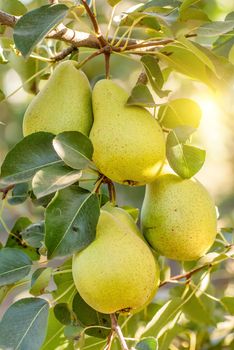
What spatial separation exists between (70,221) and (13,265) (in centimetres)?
18

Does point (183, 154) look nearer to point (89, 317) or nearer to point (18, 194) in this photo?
point (89, 317)

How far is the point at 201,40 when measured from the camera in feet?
4.24

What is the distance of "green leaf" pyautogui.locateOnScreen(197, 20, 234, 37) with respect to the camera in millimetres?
1000

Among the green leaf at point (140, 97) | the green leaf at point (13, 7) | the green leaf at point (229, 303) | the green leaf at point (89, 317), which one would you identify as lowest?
the green leaf at point (229, 303)

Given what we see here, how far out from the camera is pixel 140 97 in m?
0.96

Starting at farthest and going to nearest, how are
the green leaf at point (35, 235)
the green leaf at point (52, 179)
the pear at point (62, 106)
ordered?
1. the green leaf at point (35, 235)
2. the pear at point (62, 106)
3. the green leaf at point (52, 179)

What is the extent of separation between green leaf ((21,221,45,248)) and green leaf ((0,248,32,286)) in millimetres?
34

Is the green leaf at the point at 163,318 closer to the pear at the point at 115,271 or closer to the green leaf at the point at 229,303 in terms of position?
the green leaf at the point at 229,303

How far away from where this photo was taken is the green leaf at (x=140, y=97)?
37.4 inches

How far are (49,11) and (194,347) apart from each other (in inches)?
31.5

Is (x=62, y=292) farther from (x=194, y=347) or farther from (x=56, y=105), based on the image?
(x=194, y=347)

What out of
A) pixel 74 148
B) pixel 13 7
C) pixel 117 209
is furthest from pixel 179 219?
pixel 13 7

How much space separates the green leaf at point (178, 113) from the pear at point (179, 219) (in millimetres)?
77

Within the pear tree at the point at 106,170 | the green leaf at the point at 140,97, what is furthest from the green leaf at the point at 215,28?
the green leaf at the point at 140,97
